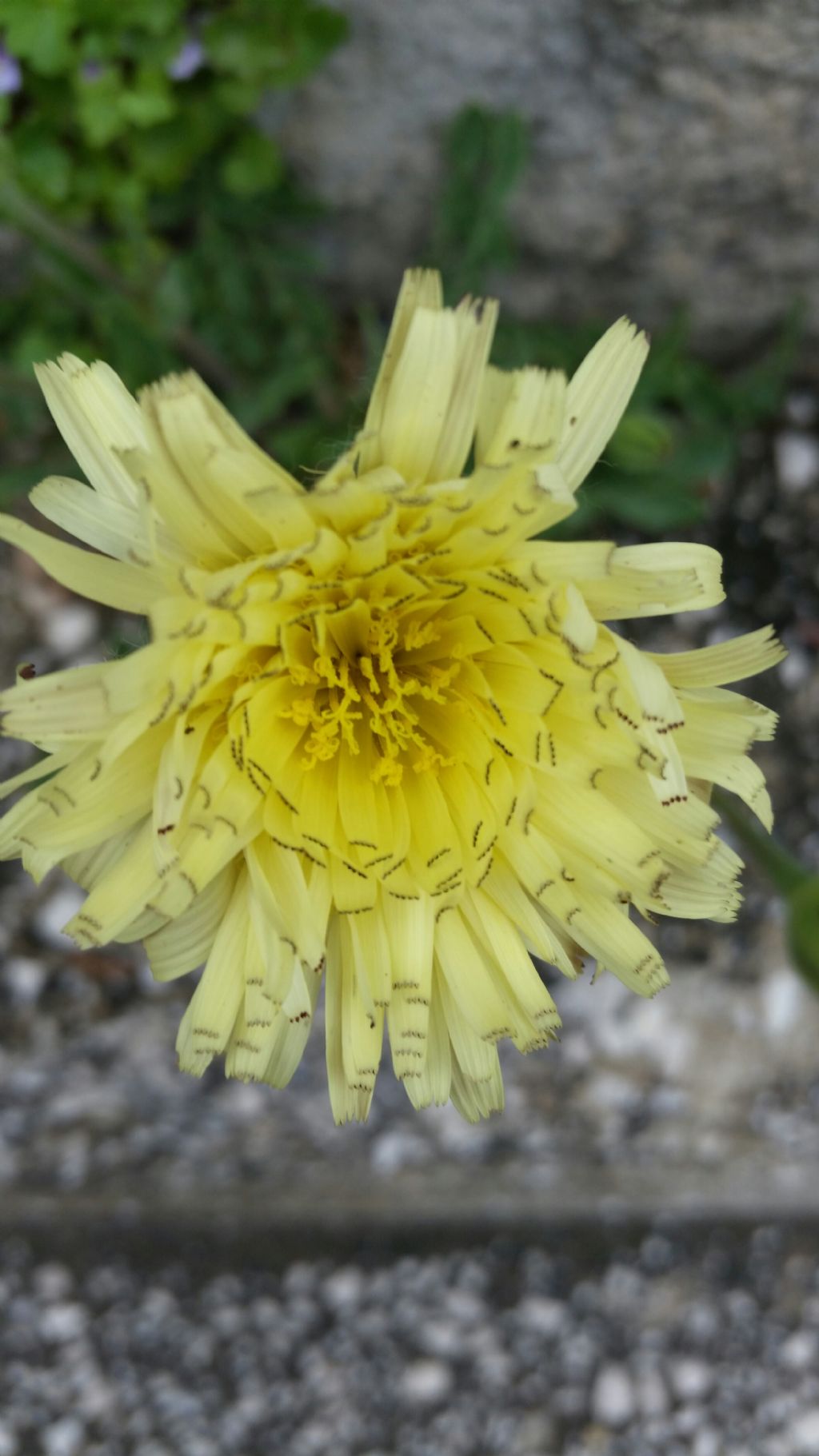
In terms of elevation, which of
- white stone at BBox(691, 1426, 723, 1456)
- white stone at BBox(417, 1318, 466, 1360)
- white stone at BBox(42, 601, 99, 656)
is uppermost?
white stone at BBox(42, 601, 99, 656)

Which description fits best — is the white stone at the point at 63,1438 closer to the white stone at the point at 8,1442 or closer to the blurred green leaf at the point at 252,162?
the white stone at the point at 8,1442

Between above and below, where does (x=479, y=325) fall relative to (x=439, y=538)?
above

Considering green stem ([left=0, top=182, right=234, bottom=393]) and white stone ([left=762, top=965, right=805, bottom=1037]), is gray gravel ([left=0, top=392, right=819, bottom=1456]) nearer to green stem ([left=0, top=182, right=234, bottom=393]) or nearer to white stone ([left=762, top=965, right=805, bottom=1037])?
white stone ([left=762, top=965, right=805, bottom=1037])

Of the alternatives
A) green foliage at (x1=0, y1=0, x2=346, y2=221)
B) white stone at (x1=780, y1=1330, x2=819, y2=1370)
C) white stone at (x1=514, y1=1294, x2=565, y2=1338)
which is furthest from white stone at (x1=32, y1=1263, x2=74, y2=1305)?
green foliage at (x1=0, y1=0, x2=346, y2=221)

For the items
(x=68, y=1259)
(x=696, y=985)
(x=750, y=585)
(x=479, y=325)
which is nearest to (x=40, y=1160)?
(x=68, y=1259)

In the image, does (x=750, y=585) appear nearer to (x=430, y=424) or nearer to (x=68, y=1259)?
(x=430, y=424)

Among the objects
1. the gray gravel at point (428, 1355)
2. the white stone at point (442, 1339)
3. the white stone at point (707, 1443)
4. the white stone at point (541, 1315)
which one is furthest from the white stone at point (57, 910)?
the white stone at point (707, 1443)

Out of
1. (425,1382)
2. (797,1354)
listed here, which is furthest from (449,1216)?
(797,1354)

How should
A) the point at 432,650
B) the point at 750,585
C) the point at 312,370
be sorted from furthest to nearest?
the point at 750,585 < the point at 312,370 < the point at 432,650
